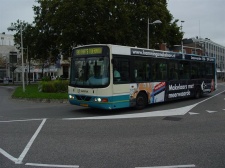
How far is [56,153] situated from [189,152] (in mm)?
2981

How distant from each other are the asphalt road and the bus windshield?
145 cm

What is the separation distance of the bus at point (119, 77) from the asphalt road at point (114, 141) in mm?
918

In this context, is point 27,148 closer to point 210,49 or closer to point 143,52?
point 143,52

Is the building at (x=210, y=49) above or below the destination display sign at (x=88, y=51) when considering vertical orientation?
above

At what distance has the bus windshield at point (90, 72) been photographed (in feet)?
39.3

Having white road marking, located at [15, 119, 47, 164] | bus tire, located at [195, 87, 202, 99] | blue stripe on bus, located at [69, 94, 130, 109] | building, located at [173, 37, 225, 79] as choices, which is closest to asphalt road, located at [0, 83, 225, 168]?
white road marking, located at [15, 119, 47, 164]

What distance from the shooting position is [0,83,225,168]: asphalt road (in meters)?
5.80

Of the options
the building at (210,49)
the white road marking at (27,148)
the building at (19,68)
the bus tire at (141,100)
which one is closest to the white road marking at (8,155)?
the white road marking at (27,148)

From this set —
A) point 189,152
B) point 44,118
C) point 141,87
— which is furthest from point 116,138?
point 141,87

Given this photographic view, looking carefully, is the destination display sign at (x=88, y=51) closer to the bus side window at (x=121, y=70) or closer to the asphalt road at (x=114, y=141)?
the bus side window at (x=121, y=70)

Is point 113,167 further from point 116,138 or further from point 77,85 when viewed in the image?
point 77,85

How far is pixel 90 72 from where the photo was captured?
12352 mm

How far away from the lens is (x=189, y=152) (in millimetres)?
6457

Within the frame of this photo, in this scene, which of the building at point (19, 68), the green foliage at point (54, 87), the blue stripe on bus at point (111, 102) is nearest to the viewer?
the blue stripe on bus at point (111, 102)
